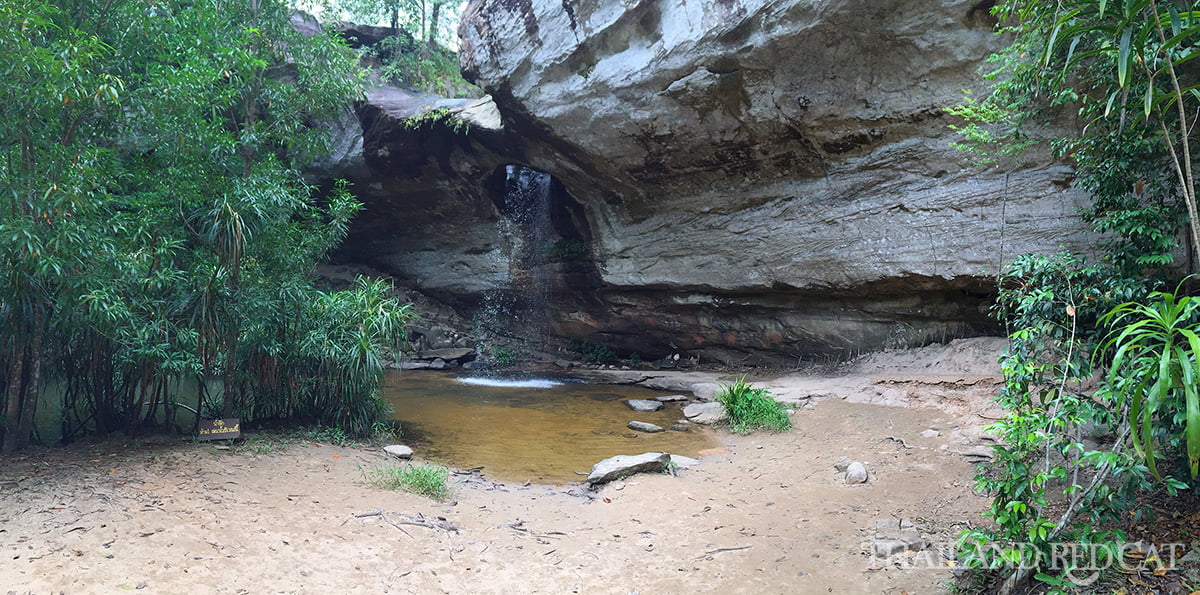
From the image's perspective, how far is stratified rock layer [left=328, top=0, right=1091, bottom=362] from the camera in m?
7.27

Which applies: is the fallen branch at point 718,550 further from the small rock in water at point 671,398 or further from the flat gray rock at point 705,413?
the small rock in water at point 671,398

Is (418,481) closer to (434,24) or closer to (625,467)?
(625,467)

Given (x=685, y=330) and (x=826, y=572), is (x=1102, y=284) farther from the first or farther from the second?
(x=685, y=330)

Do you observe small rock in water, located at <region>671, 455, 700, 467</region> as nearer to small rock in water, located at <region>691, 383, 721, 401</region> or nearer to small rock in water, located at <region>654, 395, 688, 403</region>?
small rock in water, located at <region>691, 383, 721, 401</region>

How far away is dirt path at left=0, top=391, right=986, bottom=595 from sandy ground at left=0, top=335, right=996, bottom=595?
0.6 inches

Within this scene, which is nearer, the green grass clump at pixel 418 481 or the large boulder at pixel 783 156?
the green grass clump at pixel 418 481

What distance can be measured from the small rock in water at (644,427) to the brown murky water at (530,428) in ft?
0.43

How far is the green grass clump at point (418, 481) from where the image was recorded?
448 cm

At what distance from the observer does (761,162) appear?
30.3 feet

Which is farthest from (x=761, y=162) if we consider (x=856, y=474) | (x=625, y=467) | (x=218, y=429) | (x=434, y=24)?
(x=434, y=24)

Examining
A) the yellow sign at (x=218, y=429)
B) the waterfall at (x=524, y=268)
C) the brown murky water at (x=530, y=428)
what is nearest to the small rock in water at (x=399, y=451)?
the brown murky water at (x=530, y=428)

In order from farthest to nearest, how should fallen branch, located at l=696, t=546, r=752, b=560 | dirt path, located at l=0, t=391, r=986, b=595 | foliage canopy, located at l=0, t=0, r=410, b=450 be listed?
1. foliage canopy, located at l=0, t=0, r=410, b=450
2. fallen branch, located at l=696, t=546, r=752, b=560
3. dirt path, located at l=0, t=391, r=986, b=595

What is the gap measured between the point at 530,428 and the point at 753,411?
261 cm

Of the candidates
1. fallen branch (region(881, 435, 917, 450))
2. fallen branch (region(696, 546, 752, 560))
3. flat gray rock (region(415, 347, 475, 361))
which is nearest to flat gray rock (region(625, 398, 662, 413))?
fallen branch (region(881, 435, 917, 450))
